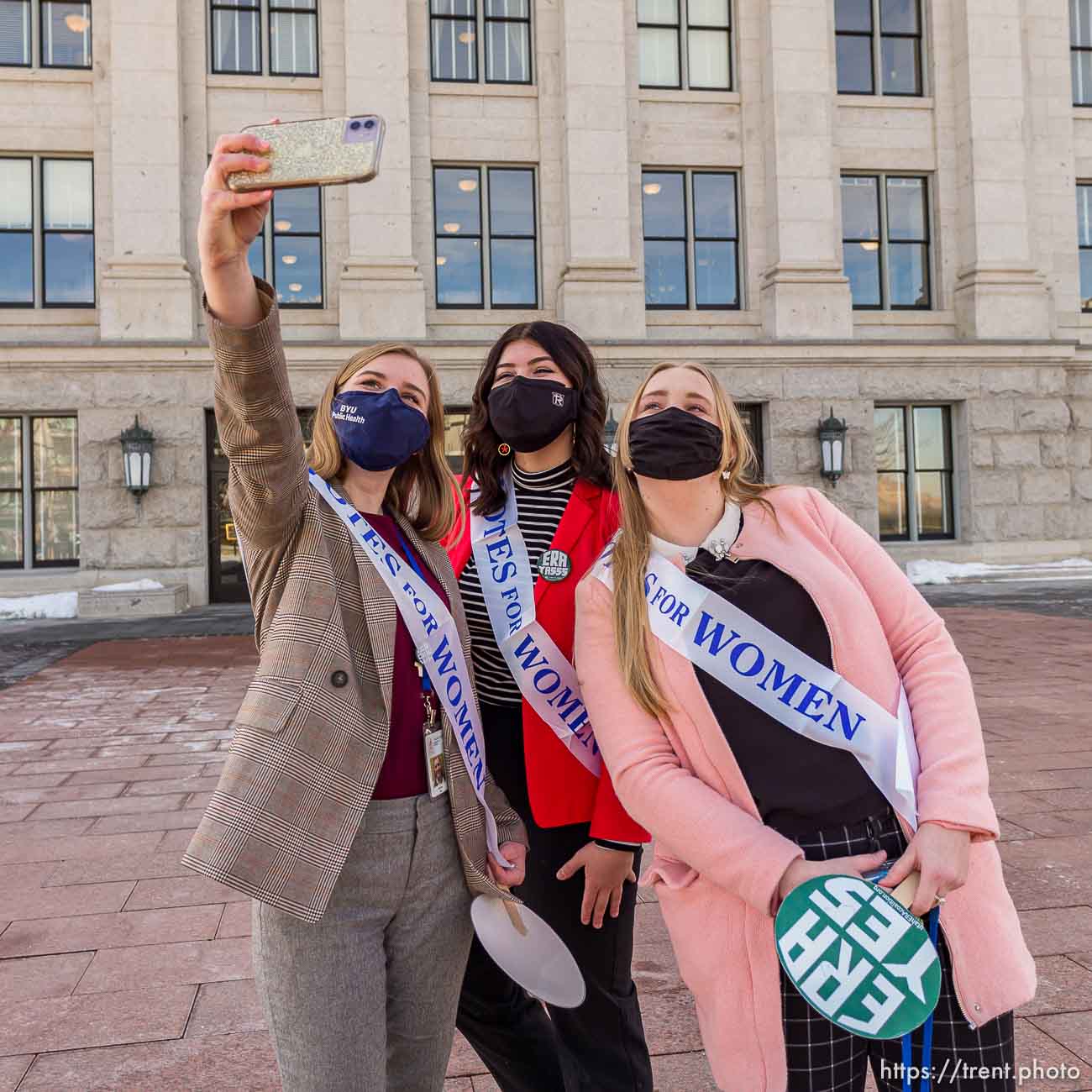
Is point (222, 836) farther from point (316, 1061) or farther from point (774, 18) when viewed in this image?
point (774, 18)

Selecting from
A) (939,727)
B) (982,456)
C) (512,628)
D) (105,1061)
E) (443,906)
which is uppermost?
(982,456)

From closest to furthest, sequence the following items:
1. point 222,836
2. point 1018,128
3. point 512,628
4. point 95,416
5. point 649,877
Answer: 1. point 222,836
2. point 649,877
3. point 512,628
4. point 95,416
5. point 1018,128

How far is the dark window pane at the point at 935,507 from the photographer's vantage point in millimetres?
19453

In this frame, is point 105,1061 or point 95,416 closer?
point 105,1061

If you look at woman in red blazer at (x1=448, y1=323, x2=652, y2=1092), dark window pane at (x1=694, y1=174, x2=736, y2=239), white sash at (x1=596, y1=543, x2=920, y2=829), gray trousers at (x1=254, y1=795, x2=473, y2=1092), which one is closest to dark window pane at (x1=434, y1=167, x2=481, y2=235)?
dark window pane at (x1=694, y1=174, x2=736, y2=239)

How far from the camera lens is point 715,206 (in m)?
19.0

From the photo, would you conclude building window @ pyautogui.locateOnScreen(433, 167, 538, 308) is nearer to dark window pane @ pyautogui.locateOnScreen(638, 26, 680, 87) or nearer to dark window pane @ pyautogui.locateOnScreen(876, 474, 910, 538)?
dark window pane @ pyautogui.locateOnScreen(638, 26, 680, 87)

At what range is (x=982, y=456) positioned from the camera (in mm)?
19016

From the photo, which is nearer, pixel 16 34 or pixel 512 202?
pixel 16 34

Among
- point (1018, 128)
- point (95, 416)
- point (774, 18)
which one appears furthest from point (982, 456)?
point (95, 416)

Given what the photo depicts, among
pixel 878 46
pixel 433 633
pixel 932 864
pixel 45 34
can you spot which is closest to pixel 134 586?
pixel 45 34

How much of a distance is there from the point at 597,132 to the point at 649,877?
18.0 metres

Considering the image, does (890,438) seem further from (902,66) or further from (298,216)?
(298,216)

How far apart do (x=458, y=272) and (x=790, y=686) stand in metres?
17.4
